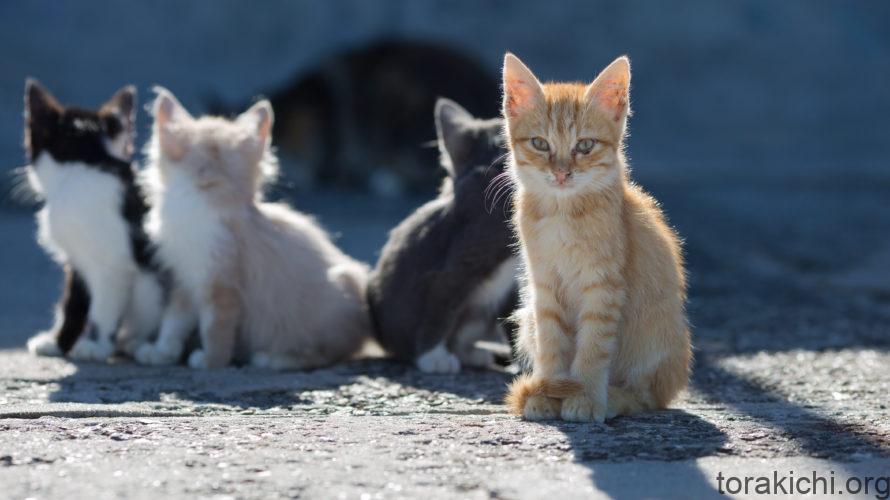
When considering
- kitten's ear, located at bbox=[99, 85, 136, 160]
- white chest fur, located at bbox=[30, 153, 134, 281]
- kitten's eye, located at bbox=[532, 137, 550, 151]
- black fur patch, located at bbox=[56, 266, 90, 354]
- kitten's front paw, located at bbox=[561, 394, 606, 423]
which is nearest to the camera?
kitten's front paw, located at bbox=[561, 394, 606, 423]

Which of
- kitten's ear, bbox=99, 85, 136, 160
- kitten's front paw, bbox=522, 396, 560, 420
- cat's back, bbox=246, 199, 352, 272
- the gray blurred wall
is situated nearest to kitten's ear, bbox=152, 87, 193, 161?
kitten's ear, bbox=99, 85, 136, 160

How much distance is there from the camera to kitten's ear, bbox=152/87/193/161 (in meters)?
4.58

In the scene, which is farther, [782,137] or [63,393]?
[782,137]

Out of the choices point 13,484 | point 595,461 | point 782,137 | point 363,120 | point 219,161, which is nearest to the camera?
point 13,484

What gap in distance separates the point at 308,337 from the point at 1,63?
6.84m

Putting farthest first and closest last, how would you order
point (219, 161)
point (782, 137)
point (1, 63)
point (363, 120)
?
point (782, 137)
point (363, 120)
point (1, 63)
point (219, 161)

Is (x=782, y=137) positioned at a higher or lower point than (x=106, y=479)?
higher

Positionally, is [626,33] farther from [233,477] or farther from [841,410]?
[233,477]

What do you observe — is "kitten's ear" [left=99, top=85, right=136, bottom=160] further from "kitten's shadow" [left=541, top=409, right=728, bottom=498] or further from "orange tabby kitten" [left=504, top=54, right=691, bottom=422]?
"kitten's shadow" [left=541, top=409, right=728, bottom=498]

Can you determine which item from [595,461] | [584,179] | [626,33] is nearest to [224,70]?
[626,33]

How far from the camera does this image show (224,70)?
33.0ft

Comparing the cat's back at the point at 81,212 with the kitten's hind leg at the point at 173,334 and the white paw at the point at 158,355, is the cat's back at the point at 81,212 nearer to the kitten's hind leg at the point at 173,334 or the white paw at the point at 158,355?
the kitten's hind leg at the point at 173,334

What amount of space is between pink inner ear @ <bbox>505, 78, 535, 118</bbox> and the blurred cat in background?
7.09 meters

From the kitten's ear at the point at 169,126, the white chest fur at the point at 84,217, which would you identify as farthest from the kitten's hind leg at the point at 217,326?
the kitten's ear at the point at 169,126
